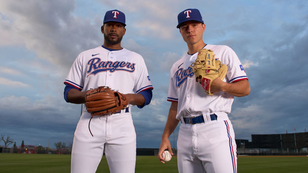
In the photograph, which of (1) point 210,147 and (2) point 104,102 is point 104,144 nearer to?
(2) point 104,102

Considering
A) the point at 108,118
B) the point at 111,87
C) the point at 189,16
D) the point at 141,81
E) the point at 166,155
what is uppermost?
the point at 189,16

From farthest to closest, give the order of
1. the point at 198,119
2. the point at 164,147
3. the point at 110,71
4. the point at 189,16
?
1. the point at 110,71
2. the point at 164,147
3. the point at 189,16
4. the point at 198,119

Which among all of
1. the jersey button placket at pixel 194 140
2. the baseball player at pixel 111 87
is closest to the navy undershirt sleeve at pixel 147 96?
the baseball player at pixel 111 87

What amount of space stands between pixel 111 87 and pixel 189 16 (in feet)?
4.05

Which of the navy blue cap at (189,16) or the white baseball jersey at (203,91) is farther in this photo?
the navy blue cap at (189,16)

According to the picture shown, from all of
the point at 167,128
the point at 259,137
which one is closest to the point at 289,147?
the point at 259,137

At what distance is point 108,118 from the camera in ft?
8.45

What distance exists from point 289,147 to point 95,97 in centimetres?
5560

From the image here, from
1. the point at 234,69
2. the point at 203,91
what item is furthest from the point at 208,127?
the point at 234,69

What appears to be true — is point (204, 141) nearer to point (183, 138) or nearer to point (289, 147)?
point (183, 138)

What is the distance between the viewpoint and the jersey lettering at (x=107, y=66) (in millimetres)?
2832

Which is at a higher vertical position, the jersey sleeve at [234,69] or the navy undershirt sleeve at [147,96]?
the jersey sleeve at [234,69]

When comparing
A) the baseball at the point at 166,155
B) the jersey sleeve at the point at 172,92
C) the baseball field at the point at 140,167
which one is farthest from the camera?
the baseball field at the point at 140,167

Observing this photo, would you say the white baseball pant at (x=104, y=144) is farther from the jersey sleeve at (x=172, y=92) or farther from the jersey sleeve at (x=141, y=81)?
the jersey sleeve at (x=172, y=92)
